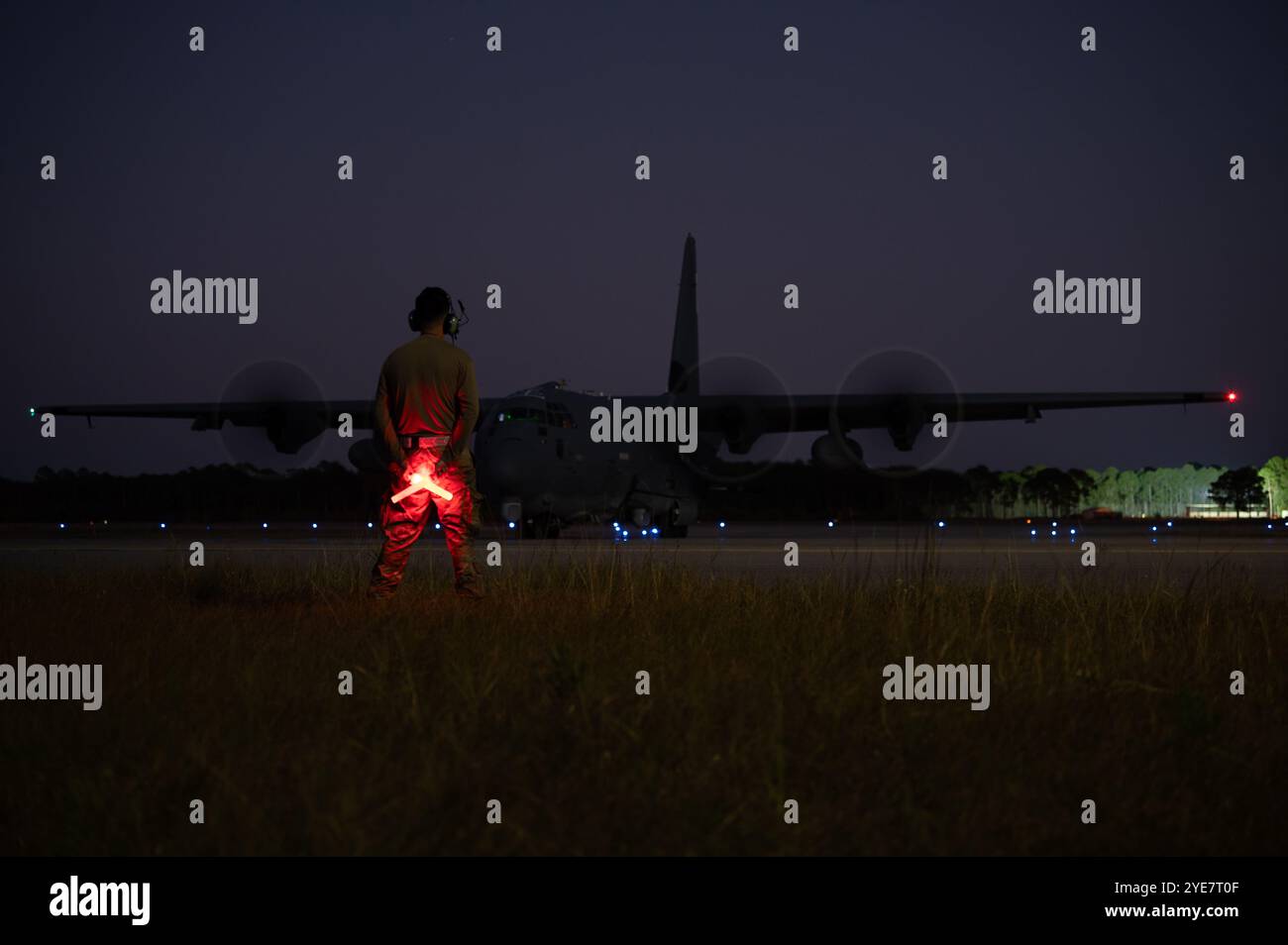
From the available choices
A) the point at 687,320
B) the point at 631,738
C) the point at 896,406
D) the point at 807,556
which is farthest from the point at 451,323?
the point at 687,320

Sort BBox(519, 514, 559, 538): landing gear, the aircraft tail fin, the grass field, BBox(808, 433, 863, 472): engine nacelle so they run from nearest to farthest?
the grass field → BBox(519, 514, 559, 538): landing gear → BBox(808, 433, 863, 472): engine nacelle → the aircraft tail fin

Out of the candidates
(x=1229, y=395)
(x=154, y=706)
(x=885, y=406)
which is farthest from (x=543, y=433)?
(x=154, y=706)

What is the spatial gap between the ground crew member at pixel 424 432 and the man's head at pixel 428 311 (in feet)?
0.05

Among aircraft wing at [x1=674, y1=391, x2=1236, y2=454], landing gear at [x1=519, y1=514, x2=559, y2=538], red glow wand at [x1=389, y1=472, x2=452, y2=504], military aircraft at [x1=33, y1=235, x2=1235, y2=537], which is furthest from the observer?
aircraft wing at [x1=674, y1=391, x2=1236, y2=454]

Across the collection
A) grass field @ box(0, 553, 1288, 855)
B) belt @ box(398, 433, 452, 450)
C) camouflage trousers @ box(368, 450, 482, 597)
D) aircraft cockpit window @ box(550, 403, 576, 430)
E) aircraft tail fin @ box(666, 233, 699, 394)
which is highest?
aircraft tail fin @ box(666, 233, 699, 394)

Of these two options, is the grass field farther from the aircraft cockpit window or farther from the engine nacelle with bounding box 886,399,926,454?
the engine nacelle with bounding box 886,399,926,454

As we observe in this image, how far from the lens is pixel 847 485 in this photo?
160 ft

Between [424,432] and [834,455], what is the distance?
57.0 ft

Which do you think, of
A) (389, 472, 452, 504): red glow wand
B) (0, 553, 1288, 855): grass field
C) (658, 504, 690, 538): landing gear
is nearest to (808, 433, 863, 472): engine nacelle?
(658, 504, 690, 538): landing gear

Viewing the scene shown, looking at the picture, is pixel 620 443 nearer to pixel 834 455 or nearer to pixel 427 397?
pixel 834 455

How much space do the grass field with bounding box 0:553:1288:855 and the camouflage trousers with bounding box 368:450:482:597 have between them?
38 cm

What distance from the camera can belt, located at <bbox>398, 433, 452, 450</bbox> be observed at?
717 cm
